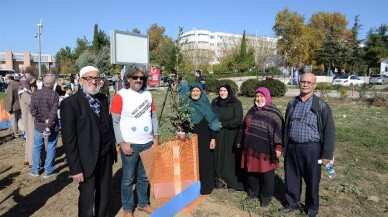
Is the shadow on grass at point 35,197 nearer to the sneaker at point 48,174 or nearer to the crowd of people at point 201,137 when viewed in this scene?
the sneaker at point 48,174

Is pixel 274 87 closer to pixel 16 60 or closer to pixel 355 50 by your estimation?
pixel 355 50

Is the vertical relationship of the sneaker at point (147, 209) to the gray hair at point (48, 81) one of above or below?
below

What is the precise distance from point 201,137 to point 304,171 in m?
1.43

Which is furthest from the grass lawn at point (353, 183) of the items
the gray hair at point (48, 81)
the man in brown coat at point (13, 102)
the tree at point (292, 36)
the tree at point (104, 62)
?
the tree at point (104, 62)

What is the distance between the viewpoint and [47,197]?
4.57 m

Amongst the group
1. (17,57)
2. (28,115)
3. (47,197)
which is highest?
(17,57)

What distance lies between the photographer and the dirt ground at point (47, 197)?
409 centimetres

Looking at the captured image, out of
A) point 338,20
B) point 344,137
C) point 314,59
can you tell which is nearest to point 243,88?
point 344,137

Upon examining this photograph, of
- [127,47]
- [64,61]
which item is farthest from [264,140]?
[64,61]

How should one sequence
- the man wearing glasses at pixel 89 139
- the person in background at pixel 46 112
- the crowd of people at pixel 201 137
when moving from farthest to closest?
1. the person in background at pixel 46 112
2. the crowd of people at pixel 201 137
3. the man wearing glasses at pixel 89 139

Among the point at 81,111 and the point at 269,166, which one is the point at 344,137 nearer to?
the point at 269,166

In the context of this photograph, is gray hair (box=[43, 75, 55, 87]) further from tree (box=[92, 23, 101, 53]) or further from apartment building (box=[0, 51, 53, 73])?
apartment building (box=[0, 51, 53, 73])

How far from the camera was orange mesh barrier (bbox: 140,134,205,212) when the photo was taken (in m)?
3.69

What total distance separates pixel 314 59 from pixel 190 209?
146 ft
